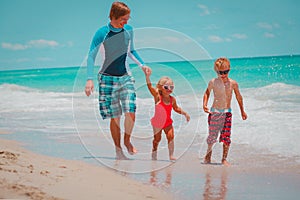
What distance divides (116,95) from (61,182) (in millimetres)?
1526

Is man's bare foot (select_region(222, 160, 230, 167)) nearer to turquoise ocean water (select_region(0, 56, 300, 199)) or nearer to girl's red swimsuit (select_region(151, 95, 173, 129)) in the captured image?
turquoise ocean water (select_region(0, 56, 300, 199))

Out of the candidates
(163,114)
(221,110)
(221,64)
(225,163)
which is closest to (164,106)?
(163,114)

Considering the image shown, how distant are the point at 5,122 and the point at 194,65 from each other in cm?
510

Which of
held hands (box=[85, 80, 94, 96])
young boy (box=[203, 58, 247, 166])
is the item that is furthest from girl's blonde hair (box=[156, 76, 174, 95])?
held hands (box=[85, 80, 94, 96])

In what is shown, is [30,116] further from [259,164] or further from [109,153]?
[259,164]

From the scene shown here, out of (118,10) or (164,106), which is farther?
(164,106)

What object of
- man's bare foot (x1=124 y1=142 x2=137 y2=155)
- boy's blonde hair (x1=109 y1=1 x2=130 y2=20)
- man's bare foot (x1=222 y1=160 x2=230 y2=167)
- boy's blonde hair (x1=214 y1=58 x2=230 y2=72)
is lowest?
man's bare foot (x1=222 y1=160 x2=230 y2=167)

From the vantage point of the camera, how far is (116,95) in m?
4.52

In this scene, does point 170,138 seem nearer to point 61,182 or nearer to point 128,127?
point 128,127

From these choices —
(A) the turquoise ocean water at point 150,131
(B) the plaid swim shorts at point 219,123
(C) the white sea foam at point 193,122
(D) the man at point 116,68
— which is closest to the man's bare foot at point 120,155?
(D) the man at point 116,68

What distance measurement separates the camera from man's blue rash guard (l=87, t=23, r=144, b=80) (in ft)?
14.2

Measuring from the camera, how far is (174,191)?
3438 millimetres

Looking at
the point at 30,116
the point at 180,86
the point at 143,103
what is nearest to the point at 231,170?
the point at 180,86

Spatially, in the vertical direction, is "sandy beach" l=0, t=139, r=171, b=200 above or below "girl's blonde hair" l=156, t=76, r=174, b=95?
below
